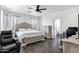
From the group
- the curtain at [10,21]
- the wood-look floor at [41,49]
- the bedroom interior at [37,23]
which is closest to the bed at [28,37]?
the bedroom interior at [37,23]

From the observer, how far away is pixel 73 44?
3.92 feet

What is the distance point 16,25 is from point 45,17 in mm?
2614

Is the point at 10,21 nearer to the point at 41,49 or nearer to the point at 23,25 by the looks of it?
the point at 23,25

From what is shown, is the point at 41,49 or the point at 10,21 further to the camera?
the point at 10,21

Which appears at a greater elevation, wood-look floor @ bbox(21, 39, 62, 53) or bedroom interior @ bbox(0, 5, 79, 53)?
bedroom interior @ bbox(0, 5, 79, 53)

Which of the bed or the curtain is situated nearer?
the bed

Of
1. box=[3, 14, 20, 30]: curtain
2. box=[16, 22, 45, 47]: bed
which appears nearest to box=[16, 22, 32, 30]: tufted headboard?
box=[3, 14, 20, 30]: curtain

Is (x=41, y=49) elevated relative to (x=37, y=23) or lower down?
lower down

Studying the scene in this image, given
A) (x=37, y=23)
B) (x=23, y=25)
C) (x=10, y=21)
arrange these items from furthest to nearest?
(x=37, y=23), (x=23, y=25), (x=10, y=21)

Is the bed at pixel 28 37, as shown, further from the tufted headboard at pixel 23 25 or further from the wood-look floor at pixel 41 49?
the tufted headboard at pixel 23 25

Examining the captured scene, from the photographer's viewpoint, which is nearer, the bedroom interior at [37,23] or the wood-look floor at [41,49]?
the wood-look floor at [41,49]

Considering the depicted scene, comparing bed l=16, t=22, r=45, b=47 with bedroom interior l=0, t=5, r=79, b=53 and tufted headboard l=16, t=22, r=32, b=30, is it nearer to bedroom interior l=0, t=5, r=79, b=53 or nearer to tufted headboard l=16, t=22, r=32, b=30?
bedroom interior l=0, t=5, r=79, b=53

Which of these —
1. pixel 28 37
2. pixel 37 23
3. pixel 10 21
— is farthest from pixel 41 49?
pixel 37 23
